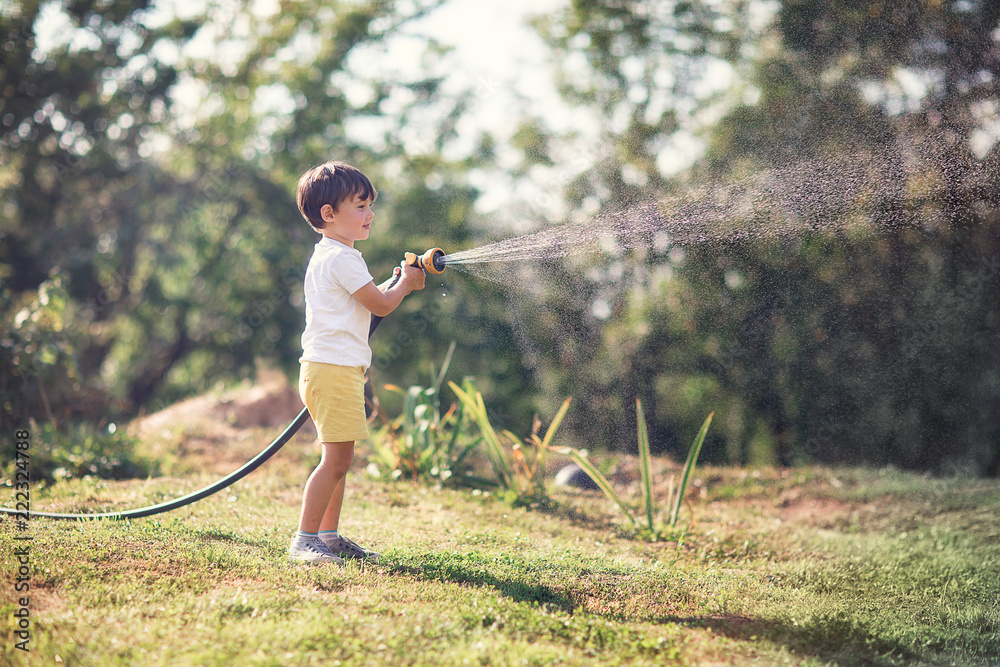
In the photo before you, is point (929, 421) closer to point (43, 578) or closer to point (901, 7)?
point (901, 7)

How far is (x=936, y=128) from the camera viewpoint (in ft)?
18.6

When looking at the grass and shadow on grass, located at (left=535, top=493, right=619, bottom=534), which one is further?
shadow on grass, located at (left=535, top=493, right=619, bottom=534)

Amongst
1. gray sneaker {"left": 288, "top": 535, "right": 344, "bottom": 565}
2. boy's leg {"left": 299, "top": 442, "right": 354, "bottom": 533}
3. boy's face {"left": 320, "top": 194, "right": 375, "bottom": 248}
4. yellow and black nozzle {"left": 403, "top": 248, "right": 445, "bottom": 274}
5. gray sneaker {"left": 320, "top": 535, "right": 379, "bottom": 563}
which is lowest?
gray sneaker {"left": 320, "top": 535, "right": 379, "bottom": 563}

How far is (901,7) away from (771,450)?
430 cm

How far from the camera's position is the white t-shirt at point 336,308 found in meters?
3.06

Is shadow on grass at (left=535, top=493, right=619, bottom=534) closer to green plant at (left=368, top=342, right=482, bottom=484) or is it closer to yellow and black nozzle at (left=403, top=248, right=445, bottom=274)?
green plant at (left=368, top=342, right=482, bottom=484)

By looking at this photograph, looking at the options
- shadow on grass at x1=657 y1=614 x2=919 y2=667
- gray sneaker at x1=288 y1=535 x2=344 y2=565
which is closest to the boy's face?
gray sneaker at x1=288 y1=535 x2=344 y2=565

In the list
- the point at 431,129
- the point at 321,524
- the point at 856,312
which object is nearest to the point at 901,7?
the point at 856,312

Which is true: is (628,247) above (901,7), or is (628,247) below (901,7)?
below

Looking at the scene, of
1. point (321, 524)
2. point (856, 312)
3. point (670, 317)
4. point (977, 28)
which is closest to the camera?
point (321, 524)

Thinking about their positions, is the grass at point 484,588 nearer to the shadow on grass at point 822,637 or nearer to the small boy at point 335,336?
the shadow on grass at point 822,637

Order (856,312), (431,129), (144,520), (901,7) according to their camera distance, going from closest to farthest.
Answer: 1. (144,520)
2. (901,7)
3. (856,312)
4. (431,129)

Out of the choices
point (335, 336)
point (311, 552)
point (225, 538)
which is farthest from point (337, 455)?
point (225, 538)

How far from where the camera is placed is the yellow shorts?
10.00 feet
